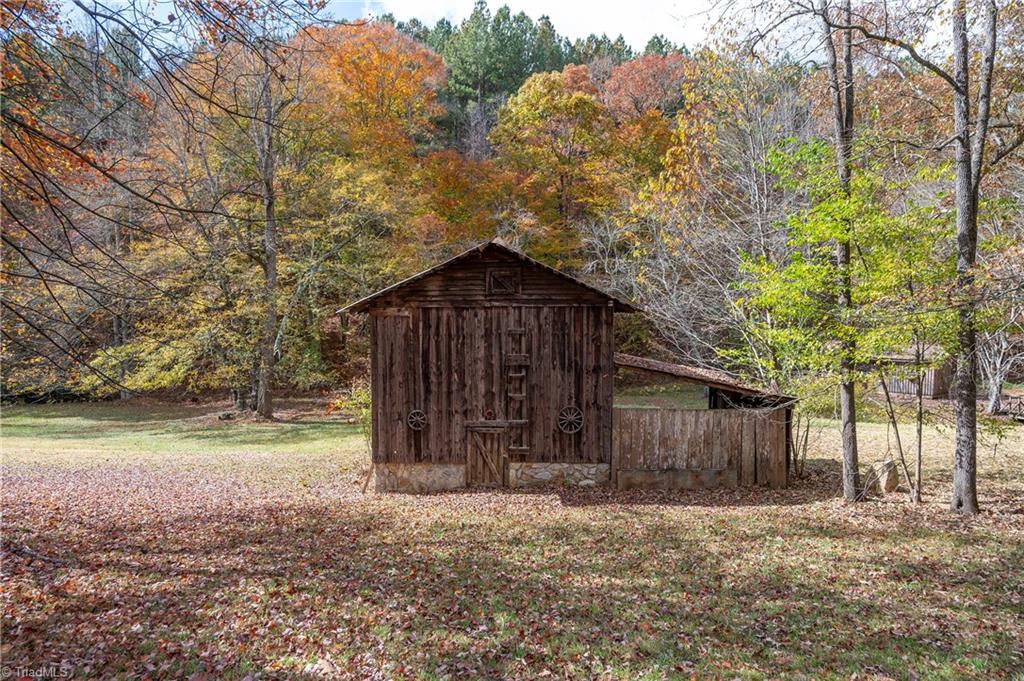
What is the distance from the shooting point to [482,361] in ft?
43.2

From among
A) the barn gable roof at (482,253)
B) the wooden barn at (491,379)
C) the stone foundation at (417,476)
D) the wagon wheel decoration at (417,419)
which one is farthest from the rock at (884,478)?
the wagon wheel decoration at (417,419)

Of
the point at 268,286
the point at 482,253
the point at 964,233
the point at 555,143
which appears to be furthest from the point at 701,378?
the point at 555,143

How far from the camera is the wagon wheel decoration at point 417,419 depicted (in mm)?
13148

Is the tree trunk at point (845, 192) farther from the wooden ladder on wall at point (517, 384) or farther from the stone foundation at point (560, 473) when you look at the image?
the wooden ladder on wall at point (517, 384)

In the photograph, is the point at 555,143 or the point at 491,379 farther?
the point at 555,143

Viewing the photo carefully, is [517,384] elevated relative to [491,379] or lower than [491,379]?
lower

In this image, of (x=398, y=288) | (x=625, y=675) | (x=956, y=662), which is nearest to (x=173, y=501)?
(x=398, y=288)

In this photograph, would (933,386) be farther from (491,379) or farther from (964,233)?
(491,379)

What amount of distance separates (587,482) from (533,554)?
16.2ft

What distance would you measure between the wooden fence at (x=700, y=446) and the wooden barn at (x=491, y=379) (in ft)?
1.94

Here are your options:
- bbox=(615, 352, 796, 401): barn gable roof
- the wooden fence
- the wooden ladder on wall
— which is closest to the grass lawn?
the wooden fence

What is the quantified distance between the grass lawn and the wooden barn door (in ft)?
2.94

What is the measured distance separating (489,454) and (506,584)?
19.7ft

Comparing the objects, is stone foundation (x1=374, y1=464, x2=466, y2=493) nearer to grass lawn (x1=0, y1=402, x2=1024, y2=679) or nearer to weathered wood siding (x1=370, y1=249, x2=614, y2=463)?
weathered wood siding (x1=370, y1=249, x2=614, y2=463)
